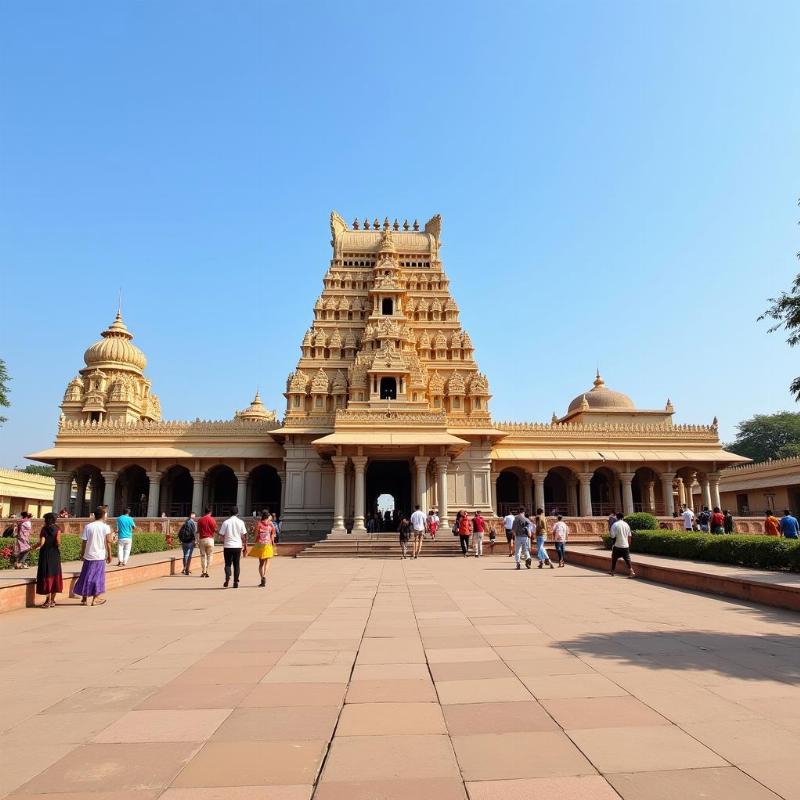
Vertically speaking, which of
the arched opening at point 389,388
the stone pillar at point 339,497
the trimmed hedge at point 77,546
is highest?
the arched opening at point 389,388

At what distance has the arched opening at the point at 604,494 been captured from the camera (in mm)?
41094

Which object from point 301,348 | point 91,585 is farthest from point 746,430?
point 91,585

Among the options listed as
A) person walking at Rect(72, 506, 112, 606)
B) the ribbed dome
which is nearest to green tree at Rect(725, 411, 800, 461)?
the ribbed dome

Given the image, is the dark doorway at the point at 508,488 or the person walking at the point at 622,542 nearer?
the person walking at the point at 622,542

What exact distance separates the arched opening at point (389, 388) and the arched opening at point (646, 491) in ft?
61.1

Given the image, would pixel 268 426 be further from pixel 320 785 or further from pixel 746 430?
pixel 746 430

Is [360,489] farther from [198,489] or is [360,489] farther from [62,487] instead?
[62,487]

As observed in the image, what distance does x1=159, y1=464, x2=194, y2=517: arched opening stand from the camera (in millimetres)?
39906

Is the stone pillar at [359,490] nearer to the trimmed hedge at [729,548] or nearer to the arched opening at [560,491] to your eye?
the trimmed hedge at [729,548]

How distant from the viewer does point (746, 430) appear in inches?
3024

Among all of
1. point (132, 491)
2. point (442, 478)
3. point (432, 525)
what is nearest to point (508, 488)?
point (442, 478)

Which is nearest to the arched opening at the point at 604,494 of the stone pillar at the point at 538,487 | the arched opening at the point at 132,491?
the stone pillar at the point at 538,487

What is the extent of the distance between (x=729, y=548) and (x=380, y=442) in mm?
16384

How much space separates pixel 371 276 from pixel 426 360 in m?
8.87
